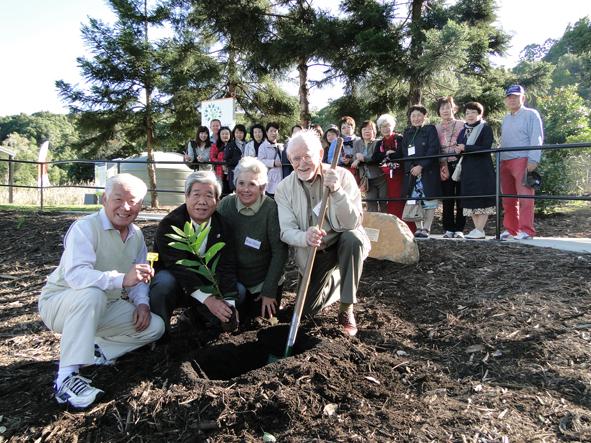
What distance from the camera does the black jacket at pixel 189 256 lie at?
124 inches

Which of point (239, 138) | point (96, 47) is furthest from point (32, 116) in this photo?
point (239, 138)

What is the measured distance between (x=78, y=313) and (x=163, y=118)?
11.9m

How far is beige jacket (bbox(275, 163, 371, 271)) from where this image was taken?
10.2 feet

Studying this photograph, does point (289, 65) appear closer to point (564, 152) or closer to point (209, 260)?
point (564, 152)

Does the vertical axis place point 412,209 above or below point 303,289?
above

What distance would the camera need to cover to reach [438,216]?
32.9 ft

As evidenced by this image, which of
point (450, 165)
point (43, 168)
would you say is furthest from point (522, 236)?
point (43, 168)

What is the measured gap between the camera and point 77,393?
7.91 feet

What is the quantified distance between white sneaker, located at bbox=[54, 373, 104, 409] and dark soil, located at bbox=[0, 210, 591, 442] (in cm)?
5

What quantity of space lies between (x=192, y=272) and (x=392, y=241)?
218 cm

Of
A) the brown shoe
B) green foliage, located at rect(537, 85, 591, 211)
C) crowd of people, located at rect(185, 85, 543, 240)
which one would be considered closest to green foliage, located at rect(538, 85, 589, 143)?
green foliage, located at rect(537, 85, 591, 211)

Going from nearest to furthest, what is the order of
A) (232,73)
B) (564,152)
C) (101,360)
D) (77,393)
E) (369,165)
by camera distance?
(77,393) < (101,360) < (369,165) < (564,152) < (232,73)

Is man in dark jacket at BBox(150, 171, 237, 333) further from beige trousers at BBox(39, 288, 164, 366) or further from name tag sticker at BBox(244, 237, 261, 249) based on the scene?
beige trousers at BBox(39, 288, 164, 366)

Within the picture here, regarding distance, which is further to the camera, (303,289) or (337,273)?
(337,273)
